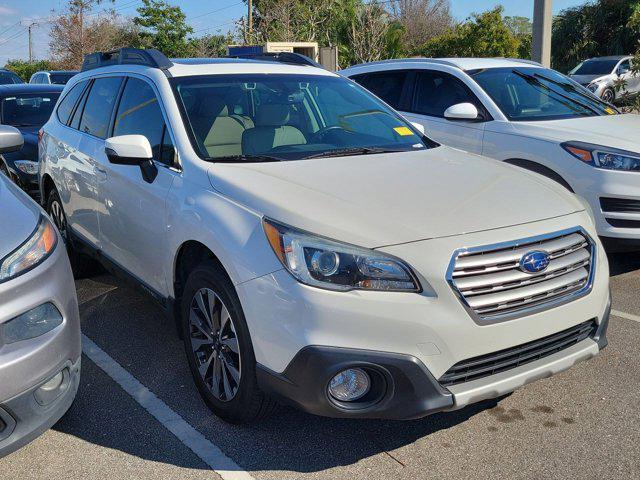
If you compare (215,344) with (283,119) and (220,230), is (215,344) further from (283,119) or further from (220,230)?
(283,119)

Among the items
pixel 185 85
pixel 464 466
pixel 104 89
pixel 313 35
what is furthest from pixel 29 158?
pixel 313 35

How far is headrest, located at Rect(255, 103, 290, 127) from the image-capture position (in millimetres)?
3965

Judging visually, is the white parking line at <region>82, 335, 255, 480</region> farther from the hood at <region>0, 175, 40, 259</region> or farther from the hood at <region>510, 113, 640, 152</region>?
the hood at <region>510, 113, 640, 152</region>

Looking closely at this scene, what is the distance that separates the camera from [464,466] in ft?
9.49

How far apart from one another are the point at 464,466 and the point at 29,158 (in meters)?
6.60

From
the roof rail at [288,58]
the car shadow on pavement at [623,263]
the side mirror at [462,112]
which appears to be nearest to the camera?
the roof rail at [288,58]

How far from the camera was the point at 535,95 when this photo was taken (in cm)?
633

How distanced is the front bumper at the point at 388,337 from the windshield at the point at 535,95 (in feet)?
12.1

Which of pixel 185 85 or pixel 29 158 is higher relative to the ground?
pixel 185 85

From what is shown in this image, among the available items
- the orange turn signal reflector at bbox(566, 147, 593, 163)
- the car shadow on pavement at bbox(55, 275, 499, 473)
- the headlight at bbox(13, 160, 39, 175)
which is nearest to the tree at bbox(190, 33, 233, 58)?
the headlight at bbox(13, 160, 39, 175)

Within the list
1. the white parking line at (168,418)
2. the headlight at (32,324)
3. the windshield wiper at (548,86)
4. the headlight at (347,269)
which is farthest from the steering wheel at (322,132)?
the windshield wiper at (548,86)

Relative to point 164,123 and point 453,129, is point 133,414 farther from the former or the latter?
point 453,129

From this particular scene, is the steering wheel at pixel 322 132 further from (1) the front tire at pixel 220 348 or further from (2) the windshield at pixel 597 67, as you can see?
(2) the windshield at pixel 597 67

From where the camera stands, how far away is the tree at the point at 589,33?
26547 mm
